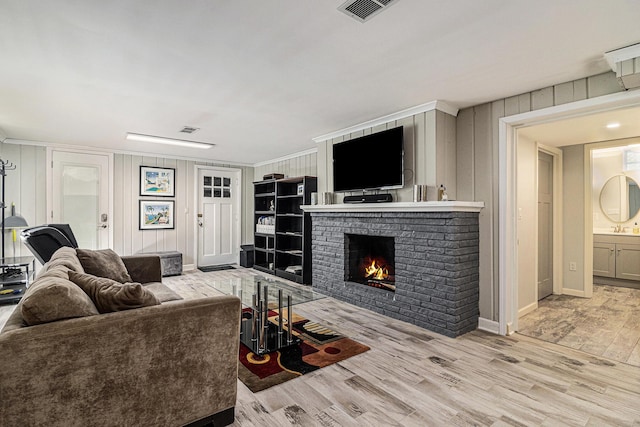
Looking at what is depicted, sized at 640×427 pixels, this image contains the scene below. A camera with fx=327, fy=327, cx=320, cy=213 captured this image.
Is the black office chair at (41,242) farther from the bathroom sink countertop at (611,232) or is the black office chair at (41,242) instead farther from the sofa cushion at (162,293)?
the bathroom sink countertop at (611,232)

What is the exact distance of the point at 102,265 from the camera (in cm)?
269

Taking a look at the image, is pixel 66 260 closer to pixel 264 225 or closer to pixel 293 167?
pixel 264 225

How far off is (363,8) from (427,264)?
2.39 meters

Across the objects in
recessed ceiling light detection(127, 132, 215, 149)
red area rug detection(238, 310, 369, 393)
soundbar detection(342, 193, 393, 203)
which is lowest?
red area rug detection(238, 310, 369, 393)

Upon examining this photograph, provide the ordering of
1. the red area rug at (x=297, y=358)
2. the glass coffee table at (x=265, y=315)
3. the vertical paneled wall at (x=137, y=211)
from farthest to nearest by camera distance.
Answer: the vertical paneled wall at (x=137, y=211)
the glass coffee table at (x=265, y=315)
the red area rug at (x=297, y=358)

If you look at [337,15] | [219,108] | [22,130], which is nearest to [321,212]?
[219,108]

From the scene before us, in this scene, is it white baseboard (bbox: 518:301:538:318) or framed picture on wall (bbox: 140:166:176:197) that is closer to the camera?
white baseboard (bbox: 518:301:538:318)

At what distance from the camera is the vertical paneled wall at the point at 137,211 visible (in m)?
5.95

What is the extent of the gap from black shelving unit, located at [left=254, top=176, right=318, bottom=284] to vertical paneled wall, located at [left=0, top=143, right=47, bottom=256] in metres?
3.51

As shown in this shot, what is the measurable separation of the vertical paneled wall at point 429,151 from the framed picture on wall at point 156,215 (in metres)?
4.58

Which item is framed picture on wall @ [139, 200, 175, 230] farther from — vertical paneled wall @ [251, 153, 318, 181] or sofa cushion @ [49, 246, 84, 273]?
sofa cushion @ [49, 246, 84, 273]

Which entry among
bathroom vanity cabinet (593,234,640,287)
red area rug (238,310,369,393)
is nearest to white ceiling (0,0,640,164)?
red area rug (238,310,369,393)

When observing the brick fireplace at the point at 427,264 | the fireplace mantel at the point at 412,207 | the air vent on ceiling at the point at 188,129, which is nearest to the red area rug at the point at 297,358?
the brick fireplace at the point at 427,264

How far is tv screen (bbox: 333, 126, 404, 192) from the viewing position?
142 inches
